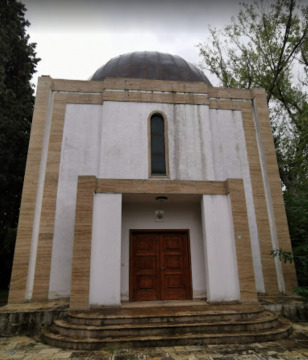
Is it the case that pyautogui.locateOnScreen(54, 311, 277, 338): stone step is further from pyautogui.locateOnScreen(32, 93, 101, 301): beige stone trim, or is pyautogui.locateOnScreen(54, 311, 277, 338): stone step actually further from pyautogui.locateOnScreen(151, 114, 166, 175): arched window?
pyautogui.locateOnScreen(151, 114, 166, 175): arched window

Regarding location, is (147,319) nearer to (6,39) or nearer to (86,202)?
(86,202)

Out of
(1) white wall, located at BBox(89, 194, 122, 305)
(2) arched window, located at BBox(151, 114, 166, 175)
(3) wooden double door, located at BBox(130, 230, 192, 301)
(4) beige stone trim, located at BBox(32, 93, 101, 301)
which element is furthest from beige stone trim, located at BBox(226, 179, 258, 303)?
(4) beige stone trim, located at BBox(32, 93, 101, 301)

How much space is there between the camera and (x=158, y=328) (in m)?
5.28

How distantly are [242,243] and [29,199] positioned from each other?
236 inches

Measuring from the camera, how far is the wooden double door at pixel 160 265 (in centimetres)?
744

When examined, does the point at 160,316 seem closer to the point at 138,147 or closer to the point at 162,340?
the point at 162,340

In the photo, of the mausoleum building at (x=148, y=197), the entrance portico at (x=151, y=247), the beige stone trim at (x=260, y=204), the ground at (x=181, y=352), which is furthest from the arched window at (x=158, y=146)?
the ground at (x=181, y=352)

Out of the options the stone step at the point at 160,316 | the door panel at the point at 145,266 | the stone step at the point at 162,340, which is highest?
the door panel at the point at 145,266

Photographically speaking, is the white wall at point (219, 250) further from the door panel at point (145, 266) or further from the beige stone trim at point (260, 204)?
the beige stone trim at point (260, 204)

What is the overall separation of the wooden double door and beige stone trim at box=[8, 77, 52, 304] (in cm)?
288

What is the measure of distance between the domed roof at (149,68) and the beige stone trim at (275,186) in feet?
8.93

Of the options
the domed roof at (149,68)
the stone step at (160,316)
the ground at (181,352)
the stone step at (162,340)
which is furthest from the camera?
the domed roof at (149,68)

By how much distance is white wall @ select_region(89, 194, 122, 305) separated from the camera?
621cm

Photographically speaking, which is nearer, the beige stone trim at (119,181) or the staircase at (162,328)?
the staircase at (162,328)
